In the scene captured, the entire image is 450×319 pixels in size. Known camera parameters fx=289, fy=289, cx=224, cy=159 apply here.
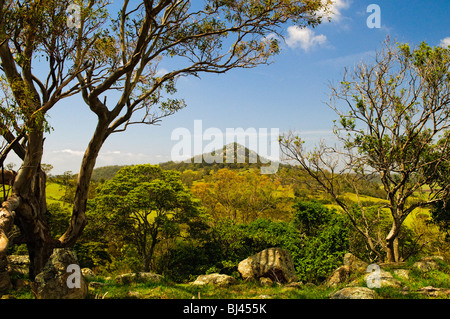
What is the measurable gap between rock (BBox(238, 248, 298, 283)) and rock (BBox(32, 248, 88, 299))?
7.15 metres

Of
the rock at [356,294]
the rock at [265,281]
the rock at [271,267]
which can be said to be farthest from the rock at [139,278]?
the rock at [356,294]

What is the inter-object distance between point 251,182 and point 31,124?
82.2 ft

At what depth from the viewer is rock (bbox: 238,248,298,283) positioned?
11.6 m

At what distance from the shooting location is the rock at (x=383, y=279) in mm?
7131

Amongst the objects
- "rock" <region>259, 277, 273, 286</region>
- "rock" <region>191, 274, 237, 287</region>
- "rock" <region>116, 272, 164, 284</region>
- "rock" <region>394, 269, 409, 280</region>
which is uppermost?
"rock" <region>394, 269, 409, 280</region>

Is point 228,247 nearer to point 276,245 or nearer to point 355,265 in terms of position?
point 276,245

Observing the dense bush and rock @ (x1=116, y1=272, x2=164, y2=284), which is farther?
the dense bush

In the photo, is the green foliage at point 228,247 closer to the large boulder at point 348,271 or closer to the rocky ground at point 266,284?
the rocky ground at point 266,284

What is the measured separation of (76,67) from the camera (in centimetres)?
847

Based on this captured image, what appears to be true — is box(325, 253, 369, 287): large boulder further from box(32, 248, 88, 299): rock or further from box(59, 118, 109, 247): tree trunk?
box(59, 118, 109, 247): tree trunk

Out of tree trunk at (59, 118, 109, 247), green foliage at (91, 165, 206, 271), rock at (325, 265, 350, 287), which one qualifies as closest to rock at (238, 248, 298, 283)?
rock at (325, 265, 350, 287)

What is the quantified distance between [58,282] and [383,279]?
7691 mm
